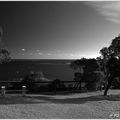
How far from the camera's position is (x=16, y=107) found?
8.01 metres

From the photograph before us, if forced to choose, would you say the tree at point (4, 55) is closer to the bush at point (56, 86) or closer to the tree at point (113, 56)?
the tree at point (113, 56)

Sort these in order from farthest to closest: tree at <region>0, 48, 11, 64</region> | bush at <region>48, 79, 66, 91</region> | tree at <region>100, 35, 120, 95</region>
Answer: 1. bush at <region>48, 79, 66, 91</region>
2. tree at <region>100, 35, 120, 95</region>
3. tree at <region>0, 48, 11, 64</region>

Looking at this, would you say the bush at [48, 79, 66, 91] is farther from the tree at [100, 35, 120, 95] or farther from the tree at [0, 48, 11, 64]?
the tree at [0, 48, 11, 64]

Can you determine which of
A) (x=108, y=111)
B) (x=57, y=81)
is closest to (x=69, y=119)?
(x=108, y=111)

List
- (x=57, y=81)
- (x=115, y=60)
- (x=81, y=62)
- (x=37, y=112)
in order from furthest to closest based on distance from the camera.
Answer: (x=81, y=62) → (x=57, y=81) → (x=115, y=60) → (x=37, y=112)

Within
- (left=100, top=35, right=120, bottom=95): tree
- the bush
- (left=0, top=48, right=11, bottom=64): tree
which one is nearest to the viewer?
(left=0, top=48, right=11, bottom=64): tree

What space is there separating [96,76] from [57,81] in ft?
13.7

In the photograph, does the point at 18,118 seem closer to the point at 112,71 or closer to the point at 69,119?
the point at 69,119

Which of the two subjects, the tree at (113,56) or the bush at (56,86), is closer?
the tree at (113,56)

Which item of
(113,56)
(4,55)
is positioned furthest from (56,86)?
(4,55)

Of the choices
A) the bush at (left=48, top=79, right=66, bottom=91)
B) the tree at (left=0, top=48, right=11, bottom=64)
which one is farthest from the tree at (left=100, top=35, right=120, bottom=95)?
the tree at (left=0, top=48, right=11, bottom=64)

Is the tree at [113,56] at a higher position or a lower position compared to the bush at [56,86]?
higher

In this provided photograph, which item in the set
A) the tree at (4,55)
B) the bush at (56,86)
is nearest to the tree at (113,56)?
the bush at (56,86)

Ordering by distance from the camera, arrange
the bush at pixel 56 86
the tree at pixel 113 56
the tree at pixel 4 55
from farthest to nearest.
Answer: the bush at pixel 56 86
the tree at pixel 113 56
the tree at pixel 4 55
